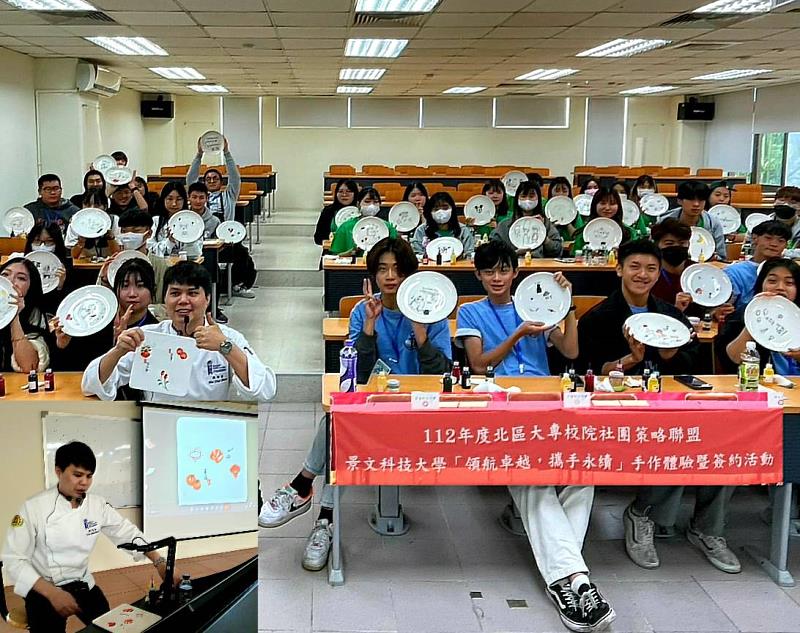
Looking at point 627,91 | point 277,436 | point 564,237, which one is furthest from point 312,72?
point 277,436

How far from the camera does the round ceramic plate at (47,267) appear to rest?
4.84 m

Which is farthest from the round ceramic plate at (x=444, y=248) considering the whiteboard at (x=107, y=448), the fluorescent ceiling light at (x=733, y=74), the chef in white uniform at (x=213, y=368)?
the fluorescent ceiling light at (x=733, y=74)

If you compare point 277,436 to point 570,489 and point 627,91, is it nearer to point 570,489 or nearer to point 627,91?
point 570,489

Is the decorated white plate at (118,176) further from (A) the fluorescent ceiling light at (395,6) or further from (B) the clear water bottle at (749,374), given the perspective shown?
(B) the clear water bottle at (749,374)

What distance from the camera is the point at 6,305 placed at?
144 inches

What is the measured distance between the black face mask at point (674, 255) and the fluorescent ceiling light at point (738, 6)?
2337mm

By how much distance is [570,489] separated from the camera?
319 centimetres

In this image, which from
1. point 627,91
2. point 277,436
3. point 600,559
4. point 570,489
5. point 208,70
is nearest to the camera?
point 570,489

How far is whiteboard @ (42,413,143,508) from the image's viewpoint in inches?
47.6

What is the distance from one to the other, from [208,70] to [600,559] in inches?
384

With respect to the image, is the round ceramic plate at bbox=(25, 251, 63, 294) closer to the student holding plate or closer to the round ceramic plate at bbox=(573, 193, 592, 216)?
the student holding plate

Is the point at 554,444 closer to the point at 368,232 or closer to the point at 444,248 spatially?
the point at 444,248

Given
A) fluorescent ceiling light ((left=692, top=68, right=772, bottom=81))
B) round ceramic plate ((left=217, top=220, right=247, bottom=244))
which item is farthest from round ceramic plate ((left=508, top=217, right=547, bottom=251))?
fluorescent ceiling light ((left=692, top=68, right=772, bottom=81))

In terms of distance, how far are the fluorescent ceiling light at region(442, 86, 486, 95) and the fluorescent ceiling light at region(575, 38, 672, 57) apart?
4.97 m
